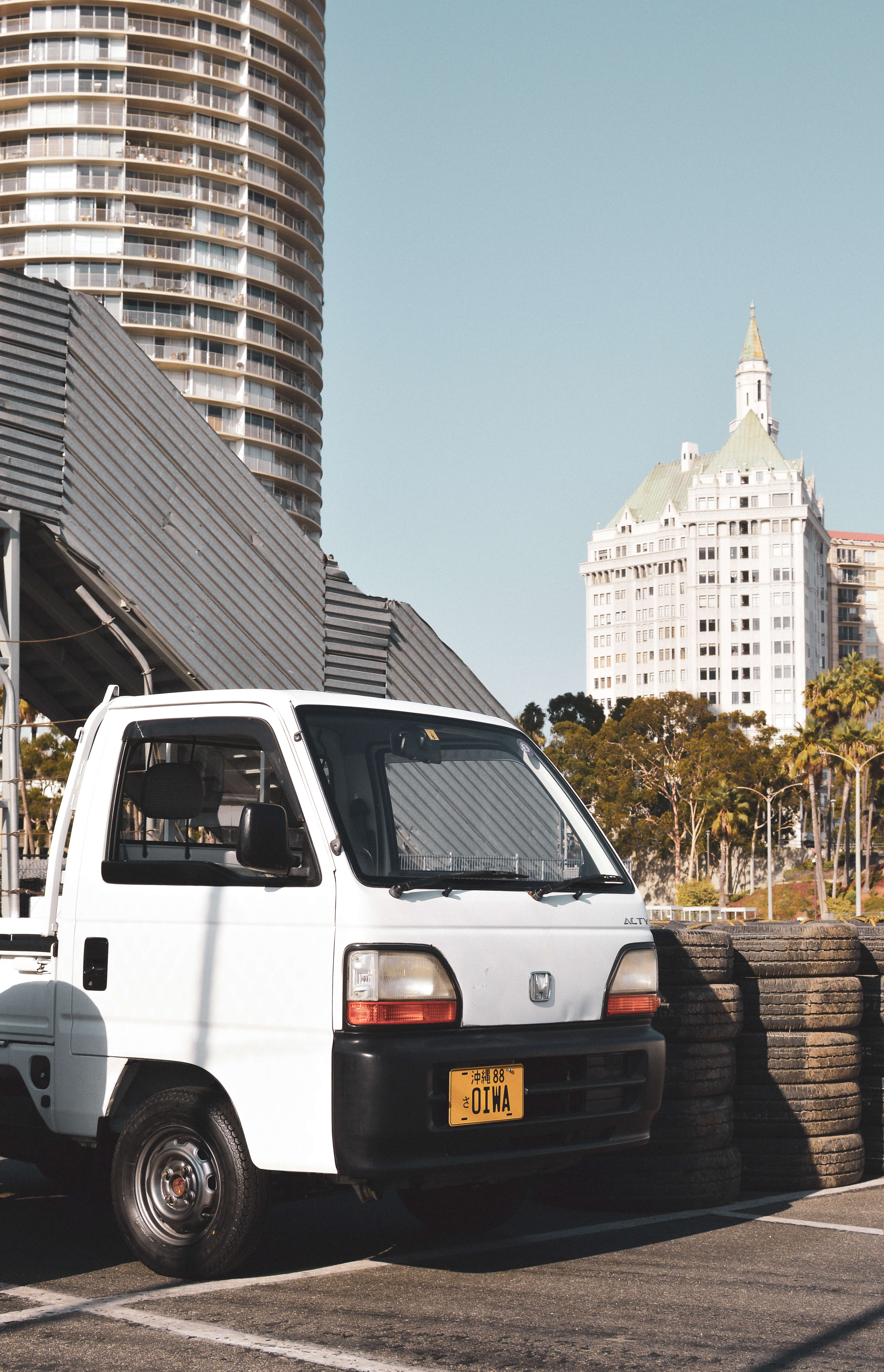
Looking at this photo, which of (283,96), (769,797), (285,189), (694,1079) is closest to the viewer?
(694,1079)

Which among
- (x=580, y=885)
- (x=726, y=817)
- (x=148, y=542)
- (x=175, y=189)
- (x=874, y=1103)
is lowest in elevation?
(x=874, y=1103)

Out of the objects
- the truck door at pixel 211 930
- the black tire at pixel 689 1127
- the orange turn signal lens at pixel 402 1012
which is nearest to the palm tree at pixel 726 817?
the black tire at pixel 689 1127

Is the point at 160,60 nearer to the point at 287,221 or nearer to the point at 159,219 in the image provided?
the point at 159,219

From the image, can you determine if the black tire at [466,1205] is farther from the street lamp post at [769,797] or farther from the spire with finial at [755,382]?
the spire with finial at [755,382]

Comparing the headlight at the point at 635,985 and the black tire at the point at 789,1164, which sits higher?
the headlight at the point at 635,985

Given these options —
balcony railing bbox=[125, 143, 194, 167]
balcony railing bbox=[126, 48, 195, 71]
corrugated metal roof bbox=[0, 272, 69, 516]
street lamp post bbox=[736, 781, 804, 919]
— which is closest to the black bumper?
corrugated metal roof bbox=[0, 272, 69, 516]

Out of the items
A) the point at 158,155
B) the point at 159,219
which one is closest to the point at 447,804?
the point at 159,219

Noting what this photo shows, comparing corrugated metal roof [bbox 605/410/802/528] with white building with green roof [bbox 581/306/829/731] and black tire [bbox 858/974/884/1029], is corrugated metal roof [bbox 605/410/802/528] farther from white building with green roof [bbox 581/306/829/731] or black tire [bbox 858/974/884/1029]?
black tire [bbox 858/974/884/1029]

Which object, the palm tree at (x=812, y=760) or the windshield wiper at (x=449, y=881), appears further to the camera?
the palm tree at (x=812, y=760)

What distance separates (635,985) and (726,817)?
81.9 metres

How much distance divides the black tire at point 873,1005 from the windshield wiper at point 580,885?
3.07 metres

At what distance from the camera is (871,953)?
8.90 meters

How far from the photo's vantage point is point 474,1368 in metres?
4.63

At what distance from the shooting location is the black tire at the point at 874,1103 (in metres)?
8.79
